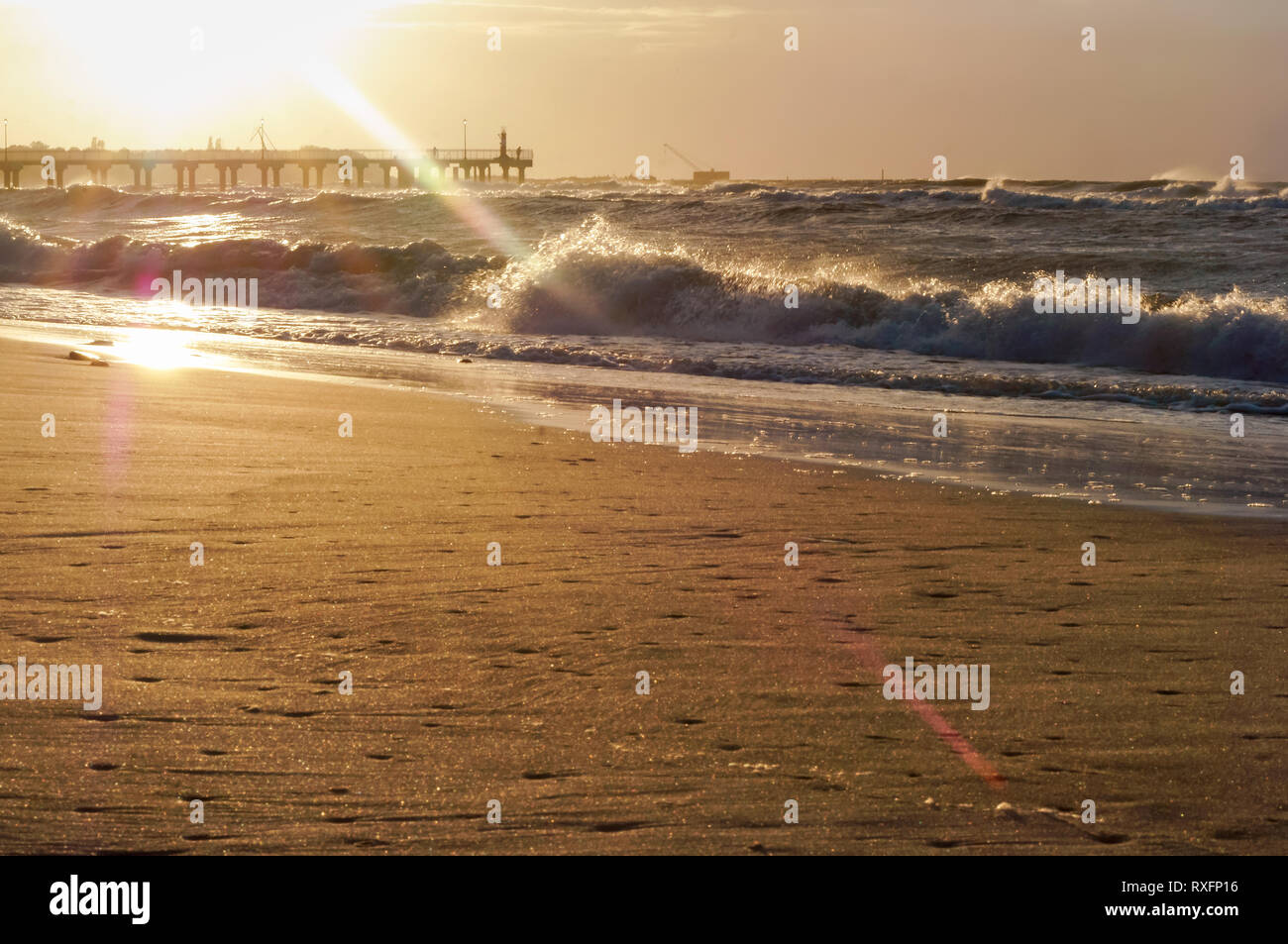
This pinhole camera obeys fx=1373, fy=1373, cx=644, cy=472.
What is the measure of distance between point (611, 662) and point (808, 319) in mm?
Result: 18072

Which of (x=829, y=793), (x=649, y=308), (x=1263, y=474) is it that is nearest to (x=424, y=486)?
(x=829, y=793)

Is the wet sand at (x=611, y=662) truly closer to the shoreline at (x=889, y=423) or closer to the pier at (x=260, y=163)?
the shoreline at (x=889, y=423)

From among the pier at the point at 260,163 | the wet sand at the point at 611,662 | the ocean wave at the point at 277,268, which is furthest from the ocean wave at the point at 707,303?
the pier at the point at 260,163

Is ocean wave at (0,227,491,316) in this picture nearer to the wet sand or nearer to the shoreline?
the shoreline

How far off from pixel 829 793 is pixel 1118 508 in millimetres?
4797

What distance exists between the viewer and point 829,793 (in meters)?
3.39

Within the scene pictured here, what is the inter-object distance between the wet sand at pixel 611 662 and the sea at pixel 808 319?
7.16 ft

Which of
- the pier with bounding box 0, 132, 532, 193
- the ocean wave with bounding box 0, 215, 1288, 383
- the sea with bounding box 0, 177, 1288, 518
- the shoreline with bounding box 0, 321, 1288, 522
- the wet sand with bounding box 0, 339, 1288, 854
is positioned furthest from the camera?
the pier with bounding box 0, 132, 532, 193

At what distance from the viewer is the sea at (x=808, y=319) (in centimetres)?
1088

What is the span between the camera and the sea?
10.9 metres

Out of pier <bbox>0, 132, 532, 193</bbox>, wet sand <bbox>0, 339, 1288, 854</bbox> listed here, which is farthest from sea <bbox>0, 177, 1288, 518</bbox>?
pier <bbox>0, 132, 532, 193</bbox>

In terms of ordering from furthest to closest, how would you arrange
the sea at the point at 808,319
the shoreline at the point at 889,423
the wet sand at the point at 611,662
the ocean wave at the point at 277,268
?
the ocean wave at the point at 277,268 < the sea at the point at 808,319 < the shoreline at the point at 889,423 < the wet sand at the point at 611,662

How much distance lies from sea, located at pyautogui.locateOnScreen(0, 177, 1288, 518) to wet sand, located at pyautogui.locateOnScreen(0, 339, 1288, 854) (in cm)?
218
